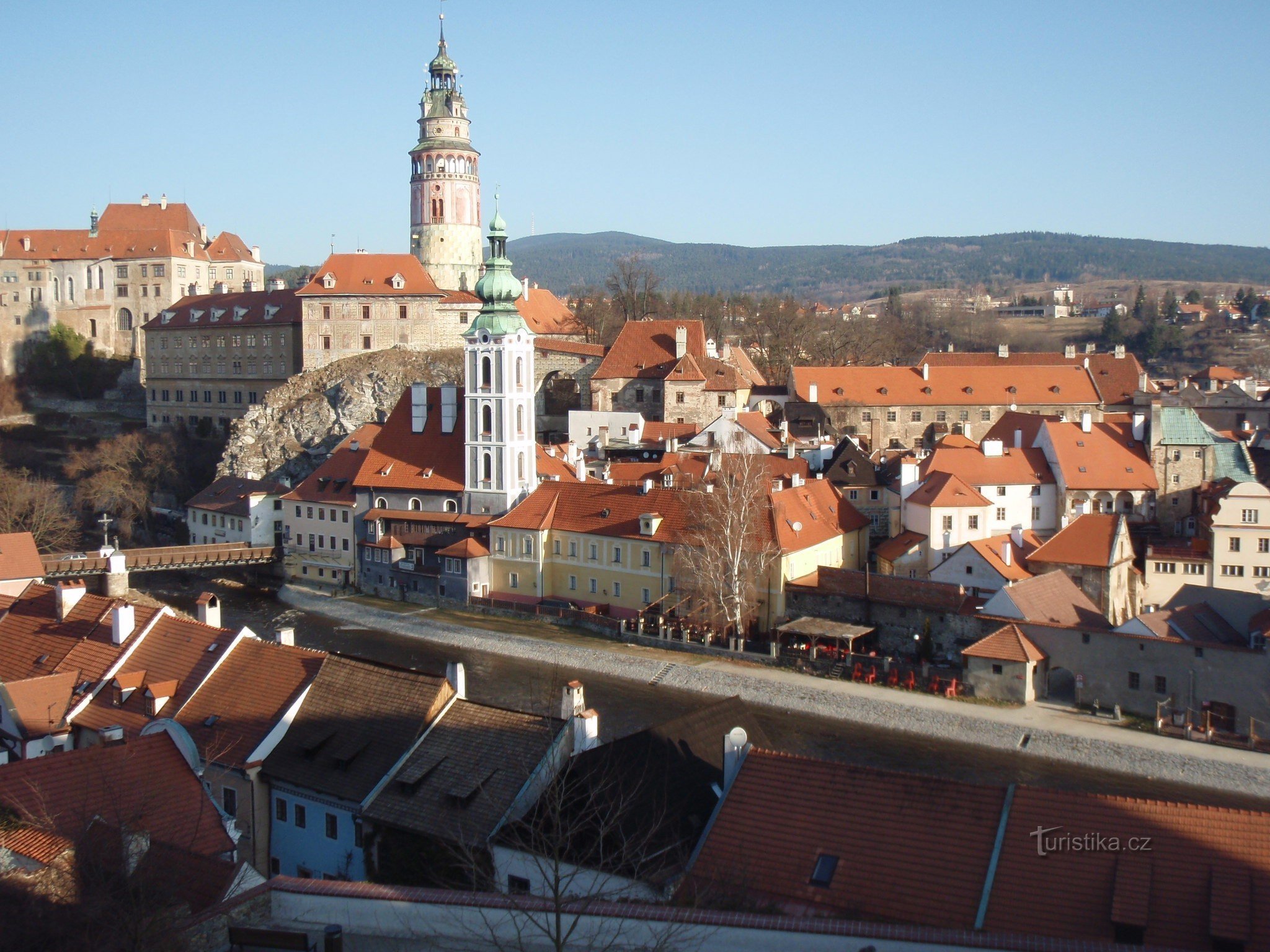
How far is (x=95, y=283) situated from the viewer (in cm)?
7494

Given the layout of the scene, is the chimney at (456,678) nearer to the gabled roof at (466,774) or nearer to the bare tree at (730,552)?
the gabled roof at (466,774)

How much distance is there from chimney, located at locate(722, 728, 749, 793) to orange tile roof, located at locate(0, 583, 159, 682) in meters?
10.5

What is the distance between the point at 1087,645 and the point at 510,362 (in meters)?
21.1

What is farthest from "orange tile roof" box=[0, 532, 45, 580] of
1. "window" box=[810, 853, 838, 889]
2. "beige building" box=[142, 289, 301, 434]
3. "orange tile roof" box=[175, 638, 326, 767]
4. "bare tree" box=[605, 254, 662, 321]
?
"bare tree" box=[605, 254, 662, 321]

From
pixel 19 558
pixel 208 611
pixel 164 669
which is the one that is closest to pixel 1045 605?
pixel 208 611

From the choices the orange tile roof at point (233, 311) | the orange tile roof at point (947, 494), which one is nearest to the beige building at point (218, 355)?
the orange tile roof at point (233, 311)

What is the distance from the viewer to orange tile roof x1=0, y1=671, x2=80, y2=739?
18.3 metres

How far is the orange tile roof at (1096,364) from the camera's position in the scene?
53312 millimetres

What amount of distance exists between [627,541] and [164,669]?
59.5 feet

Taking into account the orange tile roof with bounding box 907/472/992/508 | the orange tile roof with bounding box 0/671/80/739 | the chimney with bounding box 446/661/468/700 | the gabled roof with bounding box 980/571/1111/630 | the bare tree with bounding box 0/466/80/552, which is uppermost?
the orange tile roof with bounding box 907/472/992/508

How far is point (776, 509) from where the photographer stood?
33.6m

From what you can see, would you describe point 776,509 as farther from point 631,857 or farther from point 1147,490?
point 631,857

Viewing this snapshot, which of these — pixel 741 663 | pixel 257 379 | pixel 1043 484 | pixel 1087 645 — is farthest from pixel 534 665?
pixel 257 379

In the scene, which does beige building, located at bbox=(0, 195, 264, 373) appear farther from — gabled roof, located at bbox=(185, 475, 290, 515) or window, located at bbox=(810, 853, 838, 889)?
window, located at bbox=(810, 853, 838, 889)
